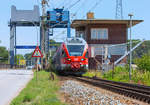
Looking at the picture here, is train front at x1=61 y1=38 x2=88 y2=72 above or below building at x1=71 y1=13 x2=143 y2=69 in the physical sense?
below

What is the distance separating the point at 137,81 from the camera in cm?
2047

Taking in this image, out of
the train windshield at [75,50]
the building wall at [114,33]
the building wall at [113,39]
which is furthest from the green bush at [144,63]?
the building wall at [114,33]

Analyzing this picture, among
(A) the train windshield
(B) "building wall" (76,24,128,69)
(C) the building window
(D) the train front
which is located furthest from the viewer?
(C) the building window

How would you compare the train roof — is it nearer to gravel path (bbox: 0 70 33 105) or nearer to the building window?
gravel path (bbox: 0 70 33 105)

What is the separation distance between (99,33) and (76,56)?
24.2 meters

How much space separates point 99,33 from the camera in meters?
49.3

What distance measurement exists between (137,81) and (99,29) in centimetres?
2944

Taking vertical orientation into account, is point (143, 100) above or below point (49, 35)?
below

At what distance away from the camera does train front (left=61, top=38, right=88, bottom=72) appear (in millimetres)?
25688

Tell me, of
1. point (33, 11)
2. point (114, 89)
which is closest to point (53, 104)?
point (114, 89)

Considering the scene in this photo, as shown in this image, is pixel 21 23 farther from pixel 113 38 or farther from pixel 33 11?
pixel 113 38

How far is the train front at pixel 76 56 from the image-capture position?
84.3 ft

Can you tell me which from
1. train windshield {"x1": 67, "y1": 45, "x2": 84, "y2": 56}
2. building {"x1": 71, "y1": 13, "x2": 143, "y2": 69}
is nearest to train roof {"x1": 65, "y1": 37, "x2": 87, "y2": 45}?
train windshield {"x1": 67, "y1": 45, "x2": 84, "y2": 56}

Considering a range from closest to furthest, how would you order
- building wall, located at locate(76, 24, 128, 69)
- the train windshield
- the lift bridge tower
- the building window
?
1. the train windshield
2. building wall, located at locate(76, 24, 128, 69)
3. the building window
4. the lift bridge tower
